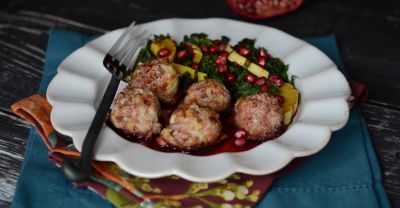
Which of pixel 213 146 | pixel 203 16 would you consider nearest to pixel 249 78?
pixel 213 146

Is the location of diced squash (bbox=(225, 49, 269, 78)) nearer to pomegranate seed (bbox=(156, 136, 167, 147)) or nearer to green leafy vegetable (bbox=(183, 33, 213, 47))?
green leafy vegetable (bbox=(183, 33, 213, 47))

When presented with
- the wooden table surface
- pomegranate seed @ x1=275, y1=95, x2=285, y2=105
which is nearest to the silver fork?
the wooden table surface

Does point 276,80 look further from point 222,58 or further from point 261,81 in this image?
point 222,58

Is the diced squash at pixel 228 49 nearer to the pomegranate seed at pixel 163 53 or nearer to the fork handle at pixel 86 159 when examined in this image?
the pomegranate seed at pixel 163 53

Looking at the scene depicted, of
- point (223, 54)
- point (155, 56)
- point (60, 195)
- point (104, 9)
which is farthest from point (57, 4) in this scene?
point (60, 195)

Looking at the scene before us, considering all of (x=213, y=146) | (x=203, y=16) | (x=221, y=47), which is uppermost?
(x=221, y=47)
